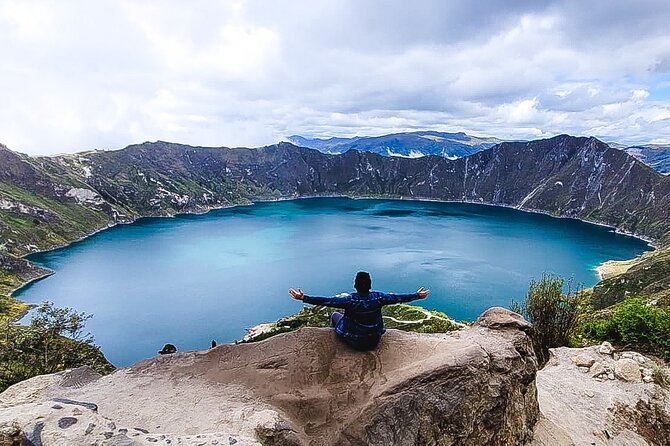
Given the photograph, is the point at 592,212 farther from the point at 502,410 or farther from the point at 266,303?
the point at 502,410

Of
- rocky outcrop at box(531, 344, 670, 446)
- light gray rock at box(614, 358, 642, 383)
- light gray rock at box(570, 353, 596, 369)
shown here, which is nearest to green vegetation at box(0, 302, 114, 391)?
rocky outcrop at box(531, 344, 670, 446)

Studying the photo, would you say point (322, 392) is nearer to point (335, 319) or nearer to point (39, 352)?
point (335, 319)

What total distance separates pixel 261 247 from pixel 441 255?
49.9 meters

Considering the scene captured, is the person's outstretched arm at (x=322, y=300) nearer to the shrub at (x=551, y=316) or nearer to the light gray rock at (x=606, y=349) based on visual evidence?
the light gray rock at (x=606, y=349)

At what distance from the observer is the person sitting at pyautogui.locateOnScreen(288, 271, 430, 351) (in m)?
10.5

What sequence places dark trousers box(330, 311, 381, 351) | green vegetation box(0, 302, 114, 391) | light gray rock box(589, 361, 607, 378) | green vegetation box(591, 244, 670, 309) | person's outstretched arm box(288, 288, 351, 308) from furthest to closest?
green vegetation box(591, 244, 670, 309)
green vegetation box(0, 302, 114, 391)
light gray rock box(589, 361, 607, 378)
dark trousers box(330, 311, 381, 351)
person's outstretched arm box(288, 288, 351, 308)

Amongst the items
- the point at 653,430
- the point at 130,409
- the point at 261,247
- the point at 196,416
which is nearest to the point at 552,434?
the point at 653,430

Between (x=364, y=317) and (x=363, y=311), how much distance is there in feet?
0.69

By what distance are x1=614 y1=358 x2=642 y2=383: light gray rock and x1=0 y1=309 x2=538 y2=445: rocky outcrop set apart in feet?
26.0

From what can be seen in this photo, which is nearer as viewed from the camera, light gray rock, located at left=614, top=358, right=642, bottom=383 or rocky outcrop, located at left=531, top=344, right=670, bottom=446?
rocky outcrop, located at left=531, top=344, right=670, bottom=446

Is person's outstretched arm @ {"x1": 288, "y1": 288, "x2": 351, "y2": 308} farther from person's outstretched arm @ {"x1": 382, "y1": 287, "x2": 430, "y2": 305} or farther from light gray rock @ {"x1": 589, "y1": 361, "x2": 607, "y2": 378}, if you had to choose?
light gray rock @ {"x1": 589, "y1": 361, "x2": 607, "y2": 378}

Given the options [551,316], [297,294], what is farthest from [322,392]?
[551,316]

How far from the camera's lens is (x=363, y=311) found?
10.7 meters

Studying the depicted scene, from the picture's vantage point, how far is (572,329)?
23.4 meters
